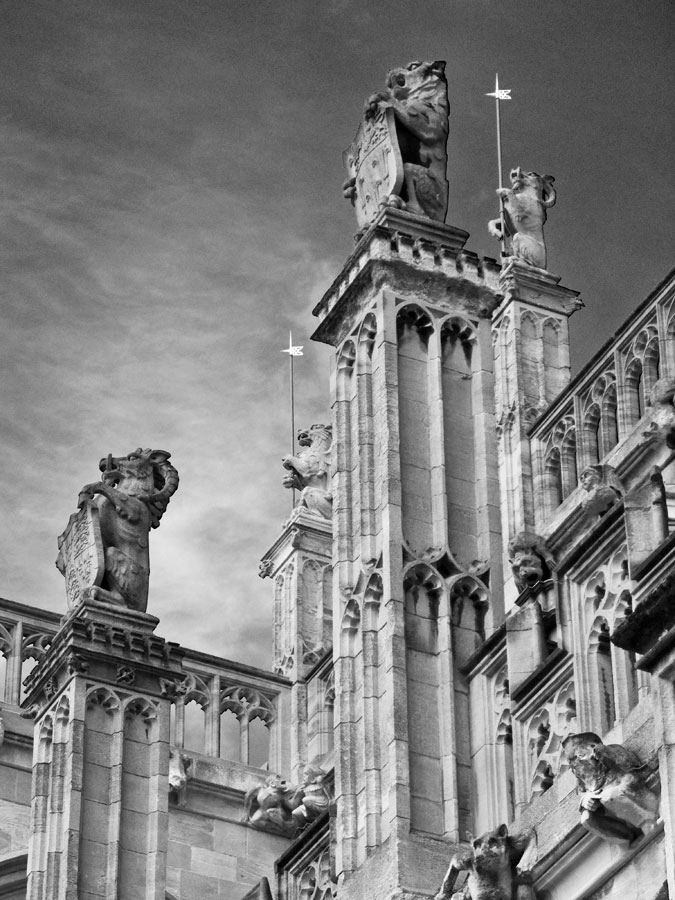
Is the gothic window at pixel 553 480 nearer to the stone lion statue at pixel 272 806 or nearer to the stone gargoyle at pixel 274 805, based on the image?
the stone gargoyle at pixel 274 805

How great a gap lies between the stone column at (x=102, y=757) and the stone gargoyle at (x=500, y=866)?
6241 mm

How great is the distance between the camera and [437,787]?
20.2 metres

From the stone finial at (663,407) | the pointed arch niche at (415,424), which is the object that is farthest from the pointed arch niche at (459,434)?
the stone finial at (663,407)

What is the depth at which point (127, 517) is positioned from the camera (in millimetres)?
25047

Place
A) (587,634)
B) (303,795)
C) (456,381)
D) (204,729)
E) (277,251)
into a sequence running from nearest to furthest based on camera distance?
(587,634) → (456,381) → (303,795) → (204,729) → (277,251)

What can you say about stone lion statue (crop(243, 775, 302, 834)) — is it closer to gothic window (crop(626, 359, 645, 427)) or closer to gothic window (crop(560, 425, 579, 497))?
gothic window (crop(560, 425, 579, 497))

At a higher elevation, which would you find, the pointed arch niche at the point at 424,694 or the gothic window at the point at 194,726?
the gothic window at the point at 194,726

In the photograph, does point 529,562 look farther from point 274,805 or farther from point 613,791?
point 274,805

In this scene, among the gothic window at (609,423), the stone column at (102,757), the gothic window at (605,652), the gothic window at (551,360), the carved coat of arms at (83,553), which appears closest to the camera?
the gothic window at (605,652)

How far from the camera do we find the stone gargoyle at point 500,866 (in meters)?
17.5

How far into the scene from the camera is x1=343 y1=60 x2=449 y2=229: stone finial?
2344 centimetres

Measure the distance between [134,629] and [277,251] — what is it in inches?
479

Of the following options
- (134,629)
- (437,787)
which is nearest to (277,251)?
(134,629)

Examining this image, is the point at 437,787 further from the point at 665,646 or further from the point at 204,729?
the point at 204,729
